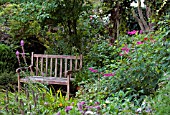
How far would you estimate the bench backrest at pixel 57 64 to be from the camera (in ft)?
17.2

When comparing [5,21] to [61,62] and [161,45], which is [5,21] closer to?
[61,62]

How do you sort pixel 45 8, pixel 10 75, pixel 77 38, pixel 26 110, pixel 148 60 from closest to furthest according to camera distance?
pixel 26 110 < pixel 148 60 < pixel 45 8 < pixel 77 38 < pixel 10 75

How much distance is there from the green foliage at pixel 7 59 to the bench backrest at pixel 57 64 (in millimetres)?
876

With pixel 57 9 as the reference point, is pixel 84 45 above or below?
below

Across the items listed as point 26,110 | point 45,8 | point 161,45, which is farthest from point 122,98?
point 45,8

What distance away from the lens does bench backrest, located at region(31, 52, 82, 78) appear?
17.2 ft

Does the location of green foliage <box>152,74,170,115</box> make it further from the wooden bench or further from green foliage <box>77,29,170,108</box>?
the wooden bench

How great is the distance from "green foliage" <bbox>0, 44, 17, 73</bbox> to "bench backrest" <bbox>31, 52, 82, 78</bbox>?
876 mm

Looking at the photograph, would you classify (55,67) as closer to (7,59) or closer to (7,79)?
(7,79)

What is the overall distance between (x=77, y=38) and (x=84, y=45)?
0.19m

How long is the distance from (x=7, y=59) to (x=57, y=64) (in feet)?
4.80

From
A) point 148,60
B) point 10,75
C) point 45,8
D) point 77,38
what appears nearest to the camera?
point 148,60

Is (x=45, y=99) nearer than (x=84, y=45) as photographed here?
Yes

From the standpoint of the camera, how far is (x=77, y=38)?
18.2 ft
